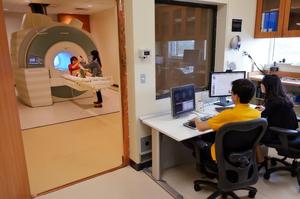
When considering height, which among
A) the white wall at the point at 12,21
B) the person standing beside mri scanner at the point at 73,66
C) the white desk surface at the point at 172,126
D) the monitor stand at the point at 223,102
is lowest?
the white desk surface at the point at 172,126

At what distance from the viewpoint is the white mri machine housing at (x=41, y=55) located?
534 cm

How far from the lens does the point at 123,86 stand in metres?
2.59

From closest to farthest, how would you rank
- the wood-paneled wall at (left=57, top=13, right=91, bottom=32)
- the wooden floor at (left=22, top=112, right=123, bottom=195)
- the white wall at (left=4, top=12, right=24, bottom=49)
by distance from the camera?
the wooden floor at (left=22, top=112, right=123, bottom=195)
the white wall at (left=4, top=12, right=24, bottom=49)
the wood-paneled wall at (left=57, top=13, right=91, bottom=32)

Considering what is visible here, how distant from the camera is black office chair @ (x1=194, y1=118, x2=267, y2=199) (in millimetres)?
1677

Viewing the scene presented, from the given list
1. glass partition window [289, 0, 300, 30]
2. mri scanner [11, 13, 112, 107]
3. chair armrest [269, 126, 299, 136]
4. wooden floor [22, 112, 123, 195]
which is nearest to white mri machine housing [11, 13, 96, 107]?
mri scanner [11, 13, 112, 107]

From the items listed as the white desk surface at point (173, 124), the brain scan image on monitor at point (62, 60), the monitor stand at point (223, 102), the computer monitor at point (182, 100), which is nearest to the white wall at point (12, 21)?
the brain scan image on monitor at point (62, 60)

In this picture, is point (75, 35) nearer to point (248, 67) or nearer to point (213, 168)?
point (248, 67)

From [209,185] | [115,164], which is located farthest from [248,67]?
[115,164]

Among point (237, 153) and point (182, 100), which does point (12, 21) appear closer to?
point (182, 100)

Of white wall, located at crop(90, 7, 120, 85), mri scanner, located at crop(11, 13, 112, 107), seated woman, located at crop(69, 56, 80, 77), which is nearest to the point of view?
mri scanner, located at crop(11, 13, 112, 107)

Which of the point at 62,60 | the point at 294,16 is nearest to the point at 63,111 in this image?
the point at 62,60

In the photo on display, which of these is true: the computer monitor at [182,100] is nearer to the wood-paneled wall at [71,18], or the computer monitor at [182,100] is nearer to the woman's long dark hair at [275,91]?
the woman's long dark hair at [275,91]

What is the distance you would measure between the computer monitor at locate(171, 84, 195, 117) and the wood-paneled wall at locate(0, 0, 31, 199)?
1445 mm

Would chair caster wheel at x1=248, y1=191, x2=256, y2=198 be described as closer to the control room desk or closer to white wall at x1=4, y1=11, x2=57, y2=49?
the control room desk
